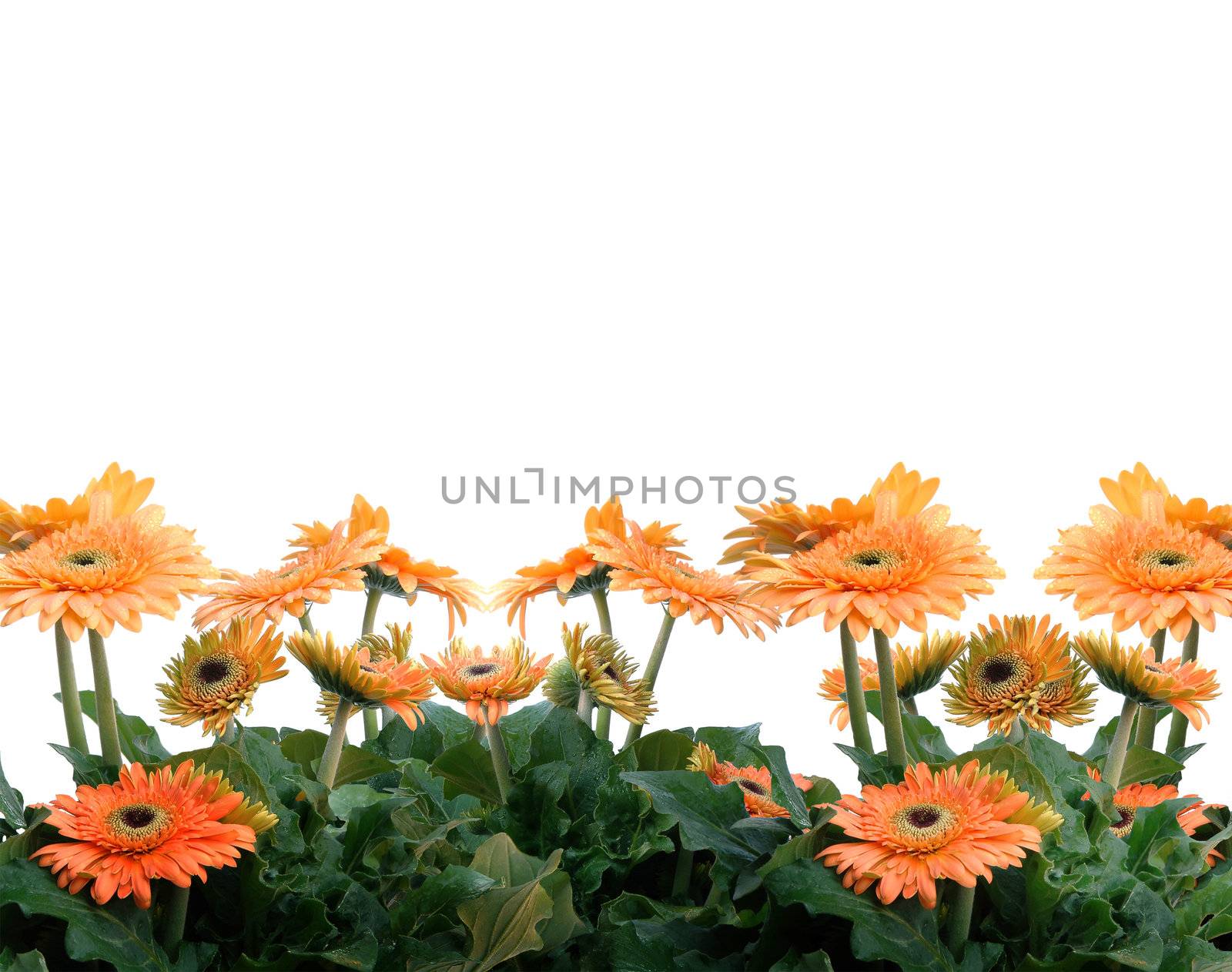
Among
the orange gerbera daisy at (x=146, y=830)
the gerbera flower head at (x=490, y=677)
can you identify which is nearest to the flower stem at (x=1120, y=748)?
the gerbera flower head at (x=490, y=677)

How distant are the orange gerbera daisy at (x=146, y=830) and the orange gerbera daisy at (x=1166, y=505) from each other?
93 centimetres

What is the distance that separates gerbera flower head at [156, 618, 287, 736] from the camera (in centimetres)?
145

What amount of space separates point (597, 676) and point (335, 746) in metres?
0.29

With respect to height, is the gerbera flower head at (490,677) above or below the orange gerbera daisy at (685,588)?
below

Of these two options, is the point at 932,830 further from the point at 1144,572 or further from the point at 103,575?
the point at 103,575

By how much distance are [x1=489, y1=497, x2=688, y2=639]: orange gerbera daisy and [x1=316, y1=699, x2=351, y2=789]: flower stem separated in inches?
10.3

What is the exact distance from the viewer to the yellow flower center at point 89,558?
1.32m

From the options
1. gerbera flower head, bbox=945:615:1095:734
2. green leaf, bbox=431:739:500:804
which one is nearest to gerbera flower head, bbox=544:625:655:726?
green leaf, bbox=431:739:500:804

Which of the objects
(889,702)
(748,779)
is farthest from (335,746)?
(889,702)

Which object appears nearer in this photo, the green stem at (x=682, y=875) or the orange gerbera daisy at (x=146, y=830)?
the orange gerbera daisy at (x=146, y=830)

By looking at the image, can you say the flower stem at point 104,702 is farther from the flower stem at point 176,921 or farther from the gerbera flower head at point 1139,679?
the gerbera flower head at point 1139,679

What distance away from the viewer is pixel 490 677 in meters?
1.49

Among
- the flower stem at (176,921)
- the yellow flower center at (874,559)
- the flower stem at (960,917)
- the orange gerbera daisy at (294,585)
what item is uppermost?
the yellow flower center at (874,559)

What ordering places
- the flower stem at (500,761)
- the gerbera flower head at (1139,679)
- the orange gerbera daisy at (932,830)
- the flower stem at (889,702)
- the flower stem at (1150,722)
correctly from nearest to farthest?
the orange gerbera daisy at (932,830), the flower stem at (889,702), the gerbera flower head at (1139,679), the flower stem at (500,761), the flower stem at (1150,722)
